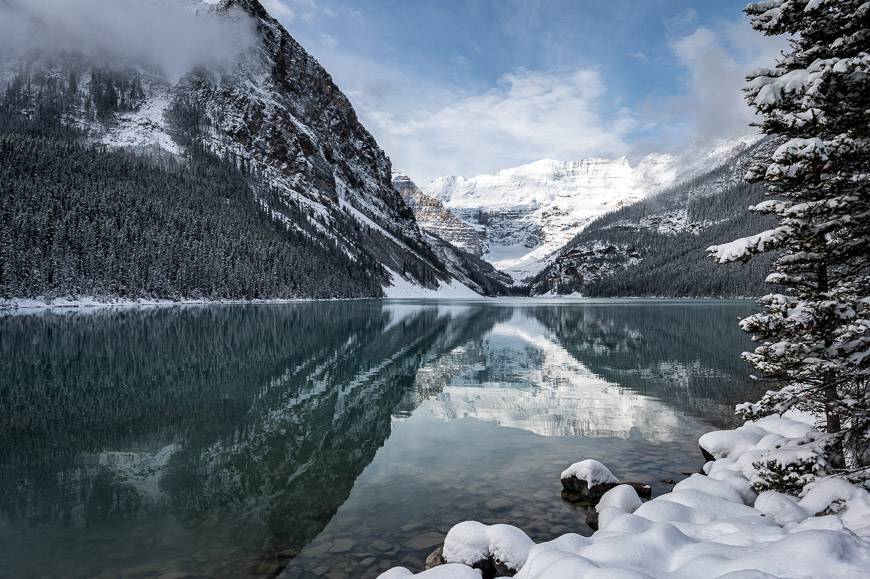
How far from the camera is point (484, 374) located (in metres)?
34.1

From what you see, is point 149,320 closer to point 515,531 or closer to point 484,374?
point 484,374

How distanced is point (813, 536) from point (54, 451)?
2037cm

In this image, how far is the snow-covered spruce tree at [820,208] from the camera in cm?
930

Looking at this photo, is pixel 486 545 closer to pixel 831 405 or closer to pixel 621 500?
pixel 621 500

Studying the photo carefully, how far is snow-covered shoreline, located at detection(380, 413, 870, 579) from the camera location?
6.87 m

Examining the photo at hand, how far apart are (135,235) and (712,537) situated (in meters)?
137

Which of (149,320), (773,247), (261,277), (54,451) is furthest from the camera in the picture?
(261,277)

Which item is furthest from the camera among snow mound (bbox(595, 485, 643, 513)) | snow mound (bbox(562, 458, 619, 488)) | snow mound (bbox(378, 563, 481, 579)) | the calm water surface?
snow mound (bbox(562, 458, 619, 488))

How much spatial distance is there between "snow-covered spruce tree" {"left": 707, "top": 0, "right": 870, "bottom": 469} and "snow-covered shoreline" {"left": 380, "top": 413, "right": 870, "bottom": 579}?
1324 mm

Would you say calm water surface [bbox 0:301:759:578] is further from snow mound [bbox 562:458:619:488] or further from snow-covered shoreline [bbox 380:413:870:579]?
snow-covered shoreline [bbox 380:413:870:579]

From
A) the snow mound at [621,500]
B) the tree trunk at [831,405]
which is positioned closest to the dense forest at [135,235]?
the snow mound at [621,500]

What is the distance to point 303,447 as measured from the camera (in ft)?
59.6

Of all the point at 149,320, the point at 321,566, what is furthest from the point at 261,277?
the point at 321,566

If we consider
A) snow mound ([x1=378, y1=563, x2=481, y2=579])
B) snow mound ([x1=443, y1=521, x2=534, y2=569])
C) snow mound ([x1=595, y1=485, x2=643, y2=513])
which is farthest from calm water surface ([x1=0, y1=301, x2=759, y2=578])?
snow mound ([x1=378, y1=563, x2=481, y2=579])
